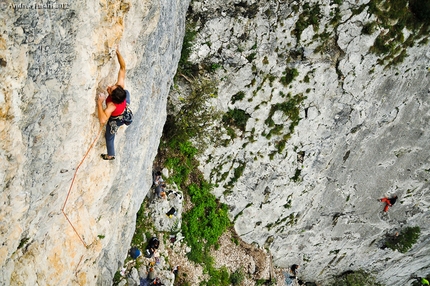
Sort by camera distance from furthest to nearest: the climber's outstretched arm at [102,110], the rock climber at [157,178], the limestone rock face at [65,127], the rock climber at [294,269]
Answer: the rock climber at [294,269] → the rock climber at [157,178] → the climber's outstretched arm at [102,110] → the limestone rock face at [65,127]

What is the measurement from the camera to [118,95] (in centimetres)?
666

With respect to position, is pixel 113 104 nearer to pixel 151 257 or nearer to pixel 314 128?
pixel 151 257

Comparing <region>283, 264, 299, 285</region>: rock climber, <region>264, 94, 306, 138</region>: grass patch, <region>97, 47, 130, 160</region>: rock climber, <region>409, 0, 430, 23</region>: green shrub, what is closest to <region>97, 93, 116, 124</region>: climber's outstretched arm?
<region>97, 47, 130, 160</region>: rock climber

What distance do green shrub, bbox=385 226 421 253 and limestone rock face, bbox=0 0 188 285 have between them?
54.1 feet

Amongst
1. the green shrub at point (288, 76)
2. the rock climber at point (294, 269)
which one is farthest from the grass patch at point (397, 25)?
the rock climber at point (294, 269)

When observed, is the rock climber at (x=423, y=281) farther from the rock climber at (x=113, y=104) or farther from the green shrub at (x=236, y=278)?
the rock climber at (x=113, y=104)

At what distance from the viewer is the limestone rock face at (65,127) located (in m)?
5.05

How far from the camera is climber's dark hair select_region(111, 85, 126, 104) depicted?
6612 mm

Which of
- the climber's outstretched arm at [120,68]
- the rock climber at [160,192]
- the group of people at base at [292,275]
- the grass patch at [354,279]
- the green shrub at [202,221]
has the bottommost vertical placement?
the grass patch at [354,279]

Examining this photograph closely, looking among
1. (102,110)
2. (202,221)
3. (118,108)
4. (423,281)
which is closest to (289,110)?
(202,221)

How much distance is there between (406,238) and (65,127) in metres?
19.5

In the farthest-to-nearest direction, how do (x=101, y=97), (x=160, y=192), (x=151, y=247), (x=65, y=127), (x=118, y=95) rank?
(x=160, y=192) → (x=151, y=247) → (x=101, y=97) → (x=118, y=95) → (x=65, y=127)

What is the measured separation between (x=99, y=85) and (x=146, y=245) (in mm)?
8444

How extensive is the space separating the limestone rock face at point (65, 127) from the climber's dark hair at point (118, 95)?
0.31 metres
